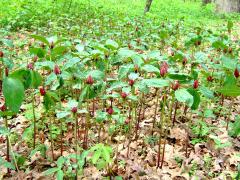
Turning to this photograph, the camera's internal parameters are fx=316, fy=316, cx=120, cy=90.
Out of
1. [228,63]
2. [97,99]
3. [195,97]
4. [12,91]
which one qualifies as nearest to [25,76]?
[12,91]

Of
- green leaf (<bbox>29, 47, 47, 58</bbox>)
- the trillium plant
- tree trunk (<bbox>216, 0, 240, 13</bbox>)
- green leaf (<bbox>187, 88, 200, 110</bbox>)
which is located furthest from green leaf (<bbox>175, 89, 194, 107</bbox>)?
tree trunk (<bbox>216, 0, 240, 13</bbox>)

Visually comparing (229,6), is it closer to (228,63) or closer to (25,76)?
(228,63)

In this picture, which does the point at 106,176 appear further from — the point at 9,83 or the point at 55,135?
the point at 9,83

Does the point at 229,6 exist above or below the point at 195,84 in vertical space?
above

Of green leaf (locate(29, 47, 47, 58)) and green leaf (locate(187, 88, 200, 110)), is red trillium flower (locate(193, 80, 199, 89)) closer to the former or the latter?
green leaf (locate(187, 88, 200, 110))

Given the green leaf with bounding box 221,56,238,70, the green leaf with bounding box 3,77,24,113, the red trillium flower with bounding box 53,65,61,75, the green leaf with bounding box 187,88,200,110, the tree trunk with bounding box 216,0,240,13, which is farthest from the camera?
the tree trunk with bounding box 216,0,240,13

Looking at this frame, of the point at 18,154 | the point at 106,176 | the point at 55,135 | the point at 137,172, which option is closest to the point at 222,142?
the point at 137,172

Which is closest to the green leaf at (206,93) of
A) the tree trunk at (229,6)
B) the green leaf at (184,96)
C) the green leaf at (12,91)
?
the green leaf at (184,96)

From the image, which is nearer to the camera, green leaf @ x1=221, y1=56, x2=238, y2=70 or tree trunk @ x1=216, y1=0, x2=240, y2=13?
green leaf @ x1=221, y1=56, x2=238, y2=70

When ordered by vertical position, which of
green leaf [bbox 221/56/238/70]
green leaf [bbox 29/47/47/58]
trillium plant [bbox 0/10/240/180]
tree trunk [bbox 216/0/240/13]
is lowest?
trillium plant [bbox 0/10/240/180]

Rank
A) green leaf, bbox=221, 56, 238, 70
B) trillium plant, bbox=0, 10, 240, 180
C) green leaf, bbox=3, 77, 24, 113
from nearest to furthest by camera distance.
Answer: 1. green leaf, bbox=3, 77, 24, 113
2. green leaf, bbox=221, 56, 238, 70
3. trillium plant, bbox=0, 10, 240, 180

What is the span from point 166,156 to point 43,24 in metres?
6.02

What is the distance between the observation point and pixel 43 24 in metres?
7.89

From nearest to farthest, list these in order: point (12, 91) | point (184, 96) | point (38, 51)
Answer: point (12, 91) < point (184, 96) < point (38, 51)
